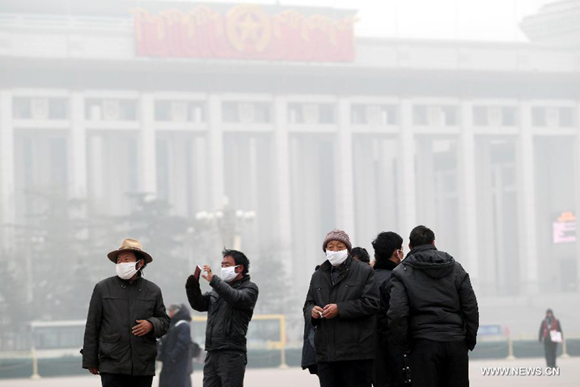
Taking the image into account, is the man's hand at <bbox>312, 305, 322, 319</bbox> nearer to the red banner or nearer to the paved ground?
the paved ground

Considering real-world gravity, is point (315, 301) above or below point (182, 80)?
below

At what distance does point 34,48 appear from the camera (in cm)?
7056

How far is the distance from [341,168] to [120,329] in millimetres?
66545

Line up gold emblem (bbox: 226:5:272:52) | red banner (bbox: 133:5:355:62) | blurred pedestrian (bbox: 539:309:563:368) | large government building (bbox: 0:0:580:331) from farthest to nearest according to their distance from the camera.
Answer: gold emblem (bbox: 226:5:272:52), red banner (bbox: 133:5:355:62), large government building (bbox: 0:0:580:331), blurred pedestrian (bbox: 539:309:563:368)

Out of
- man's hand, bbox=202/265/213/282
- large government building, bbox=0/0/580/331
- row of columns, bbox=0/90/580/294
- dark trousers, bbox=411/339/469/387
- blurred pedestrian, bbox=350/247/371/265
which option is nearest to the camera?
dark trousers, bbox=411/339/469/387

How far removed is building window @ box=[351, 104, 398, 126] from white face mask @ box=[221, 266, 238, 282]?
67.2 meters

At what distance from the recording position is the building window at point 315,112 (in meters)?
75.3

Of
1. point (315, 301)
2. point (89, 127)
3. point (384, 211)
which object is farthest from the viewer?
point (384, 211)

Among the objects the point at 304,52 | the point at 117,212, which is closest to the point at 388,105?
the point at 304,52

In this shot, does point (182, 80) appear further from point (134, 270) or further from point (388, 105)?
point (134, 270)

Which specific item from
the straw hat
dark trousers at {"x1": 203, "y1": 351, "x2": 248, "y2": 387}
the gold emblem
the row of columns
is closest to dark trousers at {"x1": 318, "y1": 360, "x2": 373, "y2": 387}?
dark trousers at {"x1": 203, "y1": 351, "x2": 248, "y2": 387}

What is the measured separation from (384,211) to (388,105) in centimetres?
981

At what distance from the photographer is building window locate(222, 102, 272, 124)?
7431cm

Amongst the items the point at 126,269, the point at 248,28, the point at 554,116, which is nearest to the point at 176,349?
the point at 126,269
